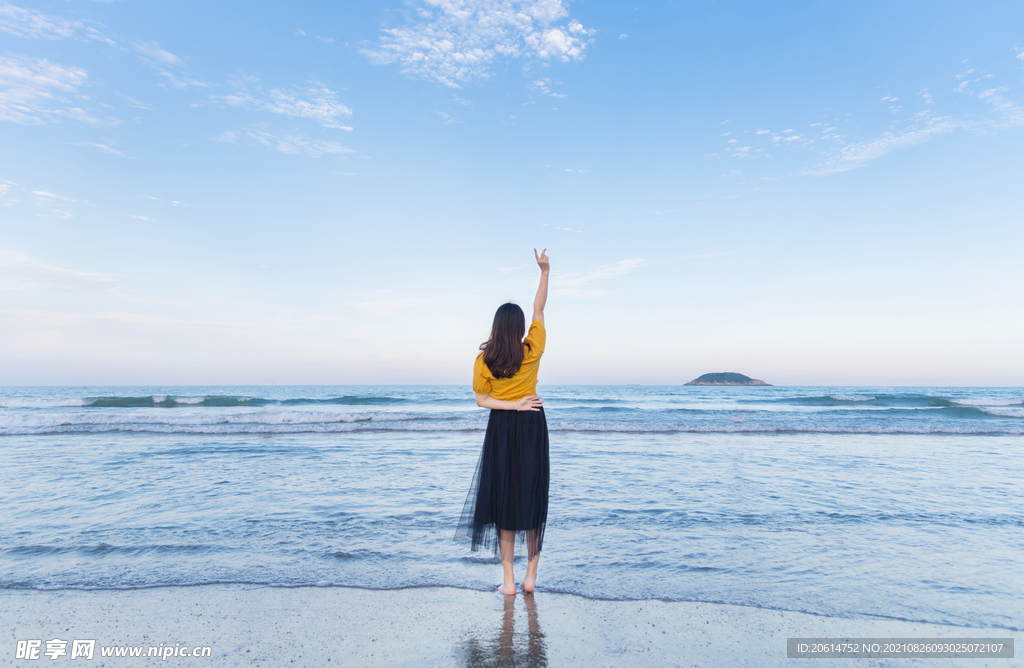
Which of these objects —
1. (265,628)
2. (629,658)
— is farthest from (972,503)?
(265,628)

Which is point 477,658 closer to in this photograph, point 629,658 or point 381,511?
point 629,658

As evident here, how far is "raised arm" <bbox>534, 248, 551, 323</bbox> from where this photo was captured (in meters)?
3.57

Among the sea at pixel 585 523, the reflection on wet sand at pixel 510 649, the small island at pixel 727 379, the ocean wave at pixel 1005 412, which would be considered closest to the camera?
the reflection on wet sand at pixel 510 649

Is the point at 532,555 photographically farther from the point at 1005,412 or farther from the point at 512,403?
the point at 1005,412

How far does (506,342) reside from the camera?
3.37 metres

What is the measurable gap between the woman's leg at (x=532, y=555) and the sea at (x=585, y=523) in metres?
0.20

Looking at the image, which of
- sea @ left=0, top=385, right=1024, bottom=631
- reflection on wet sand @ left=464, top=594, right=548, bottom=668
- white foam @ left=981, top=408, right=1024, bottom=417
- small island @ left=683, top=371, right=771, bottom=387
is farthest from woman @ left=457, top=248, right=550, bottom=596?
small island @ left=683, top=371, right=771, bottom=387

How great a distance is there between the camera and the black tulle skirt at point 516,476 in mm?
3545

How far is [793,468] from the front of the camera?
8680 mm

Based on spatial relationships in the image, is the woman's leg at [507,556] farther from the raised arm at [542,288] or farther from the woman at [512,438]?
the raised arm at [542,288]

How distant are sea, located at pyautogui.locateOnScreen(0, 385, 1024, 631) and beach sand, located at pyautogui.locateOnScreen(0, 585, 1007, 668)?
19 centimetres

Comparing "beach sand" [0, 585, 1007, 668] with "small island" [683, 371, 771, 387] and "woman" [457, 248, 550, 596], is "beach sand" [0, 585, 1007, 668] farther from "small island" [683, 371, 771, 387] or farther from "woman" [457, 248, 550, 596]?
"small island" [683, 371, 771, 387]

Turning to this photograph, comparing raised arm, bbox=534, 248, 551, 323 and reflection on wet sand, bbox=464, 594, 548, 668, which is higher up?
raised arm, bbox=534, 248, 551, 323

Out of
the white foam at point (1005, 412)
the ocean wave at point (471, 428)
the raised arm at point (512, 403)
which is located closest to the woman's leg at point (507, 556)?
the raised arm at point (512, 403)
